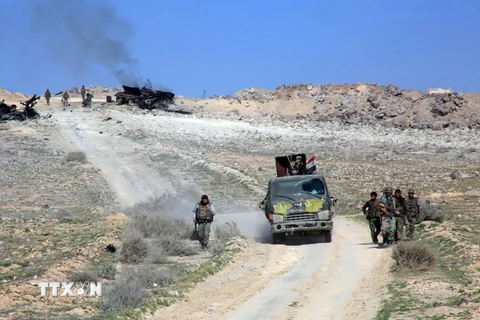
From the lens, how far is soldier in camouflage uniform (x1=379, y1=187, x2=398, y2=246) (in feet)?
68.8

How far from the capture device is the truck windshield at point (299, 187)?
23344mm

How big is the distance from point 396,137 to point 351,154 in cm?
1066

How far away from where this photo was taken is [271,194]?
77.2 feet

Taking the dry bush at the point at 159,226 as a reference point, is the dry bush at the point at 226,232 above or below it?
below

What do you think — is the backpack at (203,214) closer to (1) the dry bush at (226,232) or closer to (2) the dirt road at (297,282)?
(2) the dirt road at (297,282)

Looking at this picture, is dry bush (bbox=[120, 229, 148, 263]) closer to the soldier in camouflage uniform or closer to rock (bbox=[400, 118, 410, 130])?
the soldier in camouflage uniform

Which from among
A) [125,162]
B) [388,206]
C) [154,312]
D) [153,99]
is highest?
[153,99]

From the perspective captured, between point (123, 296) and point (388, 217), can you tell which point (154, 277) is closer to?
point (123, 296)

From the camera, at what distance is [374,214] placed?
70.4 ft

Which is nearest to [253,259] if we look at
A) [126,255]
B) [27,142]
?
[126,255]

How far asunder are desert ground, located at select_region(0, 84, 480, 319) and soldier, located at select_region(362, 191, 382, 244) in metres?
0.64

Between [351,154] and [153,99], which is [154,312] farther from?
[153,99]

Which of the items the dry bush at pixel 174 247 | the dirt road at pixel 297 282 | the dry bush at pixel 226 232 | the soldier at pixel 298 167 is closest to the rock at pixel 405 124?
the dirt road at pixel 297 282

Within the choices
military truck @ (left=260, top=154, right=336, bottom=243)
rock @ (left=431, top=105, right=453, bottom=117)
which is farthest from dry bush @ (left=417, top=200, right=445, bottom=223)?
rock @ (left=431, top=105, right=453, bottom=117)
